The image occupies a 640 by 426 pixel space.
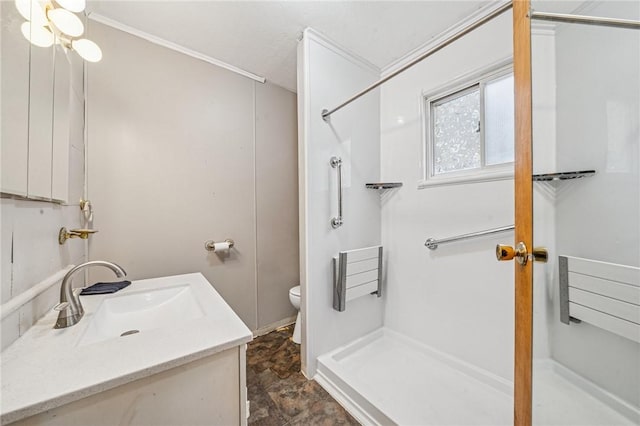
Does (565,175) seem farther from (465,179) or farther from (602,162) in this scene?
(465,179)

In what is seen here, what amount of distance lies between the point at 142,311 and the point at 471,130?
2.36 metres

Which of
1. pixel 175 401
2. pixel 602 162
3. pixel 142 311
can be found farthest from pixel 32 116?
pixel 602 162

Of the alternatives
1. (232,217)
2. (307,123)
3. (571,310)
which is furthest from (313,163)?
(571,310)

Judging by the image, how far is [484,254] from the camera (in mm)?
1521

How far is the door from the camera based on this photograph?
2.57 feet

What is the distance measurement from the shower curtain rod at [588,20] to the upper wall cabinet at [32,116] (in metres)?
1.70

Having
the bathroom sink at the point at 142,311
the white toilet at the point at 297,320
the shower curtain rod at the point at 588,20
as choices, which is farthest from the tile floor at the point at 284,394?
the shower curtain rod at the point at 588,20

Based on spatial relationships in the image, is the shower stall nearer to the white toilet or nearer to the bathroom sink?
the white toilet

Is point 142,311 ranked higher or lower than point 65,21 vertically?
lower

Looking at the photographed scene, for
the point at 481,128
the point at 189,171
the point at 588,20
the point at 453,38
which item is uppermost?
the point at 453,38

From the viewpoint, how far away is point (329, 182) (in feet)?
5.63

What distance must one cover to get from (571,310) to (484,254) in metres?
0.65

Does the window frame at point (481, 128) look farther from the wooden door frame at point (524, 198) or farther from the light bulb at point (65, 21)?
the light bulb at point (65, 21)

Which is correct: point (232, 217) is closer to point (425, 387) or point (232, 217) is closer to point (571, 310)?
point (425, 387)
